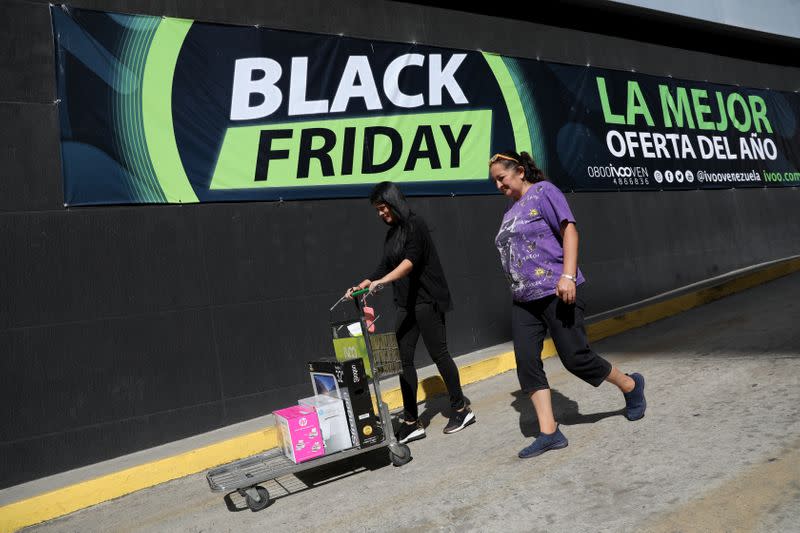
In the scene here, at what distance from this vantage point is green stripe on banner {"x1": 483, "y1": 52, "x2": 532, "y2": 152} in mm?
8922

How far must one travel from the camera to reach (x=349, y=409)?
14.5ft

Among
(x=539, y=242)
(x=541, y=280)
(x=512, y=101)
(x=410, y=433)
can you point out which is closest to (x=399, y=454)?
(x=410, y=433)

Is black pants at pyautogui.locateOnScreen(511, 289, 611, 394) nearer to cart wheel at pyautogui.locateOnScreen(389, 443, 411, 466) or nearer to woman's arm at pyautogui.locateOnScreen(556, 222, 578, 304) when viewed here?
woman's arm at pyautogui.locateOnScreen(556, 222, 578, 304)

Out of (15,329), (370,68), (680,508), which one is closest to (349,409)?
(680,508)

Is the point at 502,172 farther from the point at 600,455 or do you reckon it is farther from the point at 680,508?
the point at 680,508

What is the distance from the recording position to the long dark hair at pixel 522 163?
4.25 meters

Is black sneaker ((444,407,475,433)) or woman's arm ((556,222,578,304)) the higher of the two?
woman's arm ((556,222,578,304))

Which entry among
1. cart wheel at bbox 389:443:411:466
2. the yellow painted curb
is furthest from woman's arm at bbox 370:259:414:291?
the yellow painted curb

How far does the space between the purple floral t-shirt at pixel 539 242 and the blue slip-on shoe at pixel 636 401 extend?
2.93 feet

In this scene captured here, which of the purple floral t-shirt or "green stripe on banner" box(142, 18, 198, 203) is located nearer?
the purple floral t-shirt

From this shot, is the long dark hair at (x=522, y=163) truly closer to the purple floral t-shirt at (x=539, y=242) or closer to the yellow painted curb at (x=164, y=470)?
the purple floral t-shirt at (x=539, y=242)

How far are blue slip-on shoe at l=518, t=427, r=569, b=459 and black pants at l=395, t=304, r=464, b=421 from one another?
3.18 feet

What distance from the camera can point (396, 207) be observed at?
4.86 m

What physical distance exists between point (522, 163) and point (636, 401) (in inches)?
69.1
